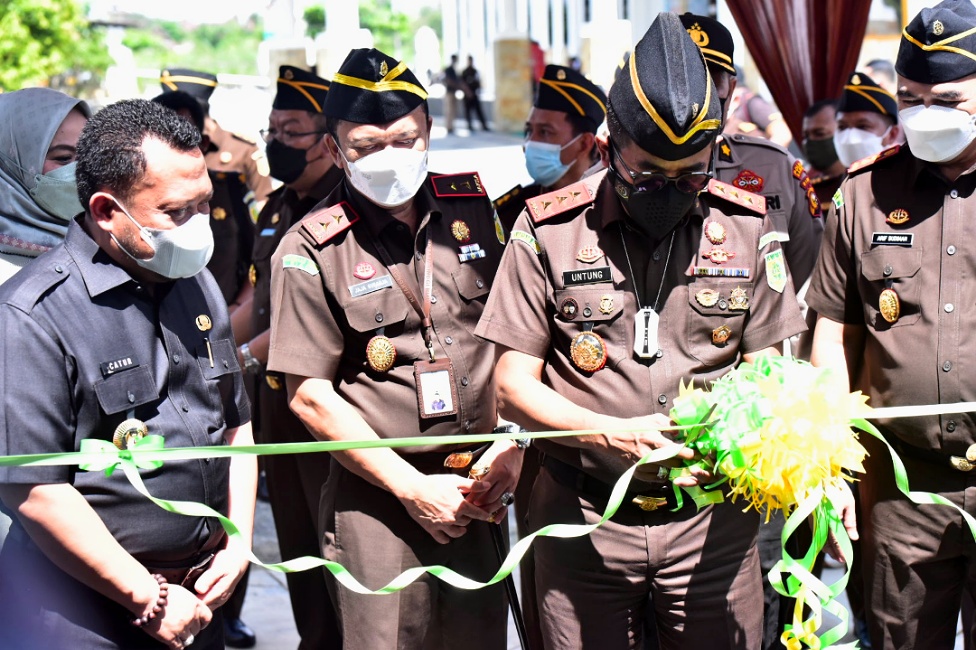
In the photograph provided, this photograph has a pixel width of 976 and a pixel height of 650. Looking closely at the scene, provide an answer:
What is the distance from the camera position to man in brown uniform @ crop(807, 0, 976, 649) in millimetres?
3168

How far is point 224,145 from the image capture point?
7.11 meters

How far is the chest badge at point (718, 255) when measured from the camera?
120 inches

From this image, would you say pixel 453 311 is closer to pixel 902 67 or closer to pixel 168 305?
pixel 168 305

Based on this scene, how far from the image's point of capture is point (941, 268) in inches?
126

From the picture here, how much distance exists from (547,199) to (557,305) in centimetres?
32

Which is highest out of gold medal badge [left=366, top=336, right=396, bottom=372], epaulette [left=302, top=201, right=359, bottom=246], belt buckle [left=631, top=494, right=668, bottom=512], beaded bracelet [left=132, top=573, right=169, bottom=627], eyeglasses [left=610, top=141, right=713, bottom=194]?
eyeglasses [left=610, top=141, right=713, bottom=194]

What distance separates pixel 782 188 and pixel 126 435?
108 inches

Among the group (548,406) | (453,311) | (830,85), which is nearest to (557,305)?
(548,406)

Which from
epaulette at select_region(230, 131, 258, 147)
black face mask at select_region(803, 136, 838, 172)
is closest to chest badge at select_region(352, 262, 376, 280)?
black face mask at select_region(803, 136, 838, 172)

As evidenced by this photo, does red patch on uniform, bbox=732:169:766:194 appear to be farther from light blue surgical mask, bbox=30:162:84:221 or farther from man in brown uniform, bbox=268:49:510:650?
light blue surgical mask, bbox=30:162:84:221

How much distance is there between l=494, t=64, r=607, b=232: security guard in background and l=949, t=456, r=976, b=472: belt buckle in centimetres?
217

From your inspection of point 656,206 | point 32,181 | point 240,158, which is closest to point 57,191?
point 32,181

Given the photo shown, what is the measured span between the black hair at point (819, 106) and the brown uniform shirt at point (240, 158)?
3170 mm

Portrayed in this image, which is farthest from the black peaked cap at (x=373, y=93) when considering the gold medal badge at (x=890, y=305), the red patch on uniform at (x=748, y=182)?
the gold medal badge at (x=890, y=305)
